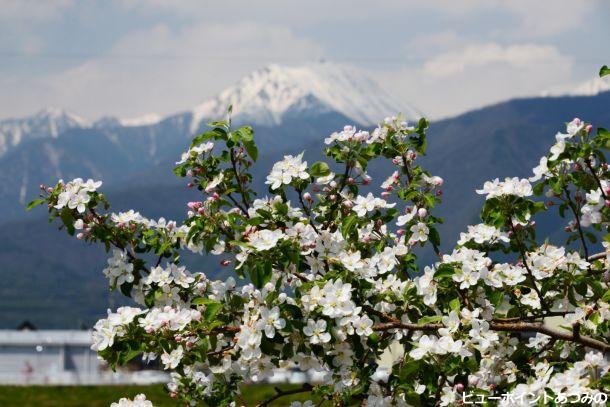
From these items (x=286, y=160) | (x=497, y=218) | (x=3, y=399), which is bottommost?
(x=497, y=218)

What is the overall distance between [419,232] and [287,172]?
1.17 metres

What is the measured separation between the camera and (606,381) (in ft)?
19.9

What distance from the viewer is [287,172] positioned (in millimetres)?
7551

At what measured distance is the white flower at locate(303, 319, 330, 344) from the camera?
653 cm

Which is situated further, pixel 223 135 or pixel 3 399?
pixel 3 399

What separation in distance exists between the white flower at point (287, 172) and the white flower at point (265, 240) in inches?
37.0

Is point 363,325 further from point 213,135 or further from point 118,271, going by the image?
point 118,271

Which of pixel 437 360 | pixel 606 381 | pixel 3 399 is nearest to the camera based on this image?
pixel 606 381

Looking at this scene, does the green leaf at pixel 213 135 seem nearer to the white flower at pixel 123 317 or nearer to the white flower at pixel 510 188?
the white flower at pixel 123 317

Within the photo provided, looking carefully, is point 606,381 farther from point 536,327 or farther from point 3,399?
point 3,399

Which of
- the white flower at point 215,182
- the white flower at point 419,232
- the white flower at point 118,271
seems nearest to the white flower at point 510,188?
the white flower at point 419,232

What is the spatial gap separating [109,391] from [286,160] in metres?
42.0

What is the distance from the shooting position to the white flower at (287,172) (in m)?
7.45

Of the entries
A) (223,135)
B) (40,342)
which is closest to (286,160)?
(223,135)
